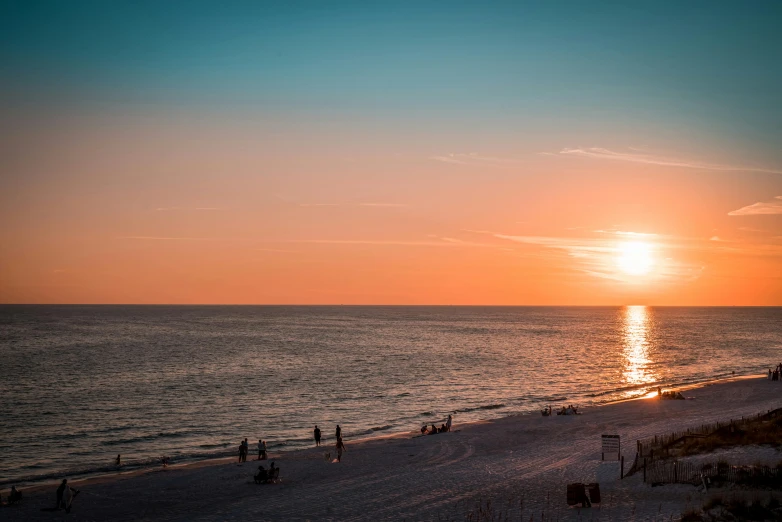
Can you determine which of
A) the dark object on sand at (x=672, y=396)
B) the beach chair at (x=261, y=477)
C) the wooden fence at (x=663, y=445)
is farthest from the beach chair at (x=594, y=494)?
the dark object on sand at (x=672, y=396)

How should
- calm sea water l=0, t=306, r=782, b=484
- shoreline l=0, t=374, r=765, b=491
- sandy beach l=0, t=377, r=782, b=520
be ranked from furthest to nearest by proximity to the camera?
calm sea water l=0, t=306, r=782, b=484, shoreline l=0, t=374, r=765, b=491, sandy beach l=0, t=377, r=782, b=520

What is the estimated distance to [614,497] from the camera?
79.3 ft

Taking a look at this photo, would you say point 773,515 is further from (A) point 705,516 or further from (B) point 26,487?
(B) point 26,487

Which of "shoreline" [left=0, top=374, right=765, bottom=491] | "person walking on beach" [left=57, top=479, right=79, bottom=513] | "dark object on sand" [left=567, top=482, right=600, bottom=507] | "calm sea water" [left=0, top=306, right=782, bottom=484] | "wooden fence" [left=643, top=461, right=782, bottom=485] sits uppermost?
"wooden fence" [left=643, top=461, right=782, bottom=485]

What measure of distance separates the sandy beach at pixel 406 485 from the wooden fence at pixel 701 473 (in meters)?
0.69

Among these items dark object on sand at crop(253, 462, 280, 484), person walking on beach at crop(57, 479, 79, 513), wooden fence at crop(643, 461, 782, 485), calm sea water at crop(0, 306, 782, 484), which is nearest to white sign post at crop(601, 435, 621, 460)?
wooden fence at crop(643, 461, 782, 485)

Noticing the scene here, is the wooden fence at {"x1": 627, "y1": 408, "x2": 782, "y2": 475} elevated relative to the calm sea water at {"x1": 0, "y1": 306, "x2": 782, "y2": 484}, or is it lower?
elevated

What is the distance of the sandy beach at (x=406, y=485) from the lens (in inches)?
949

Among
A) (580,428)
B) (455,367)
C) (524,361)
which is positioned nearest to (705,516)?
(580,428)

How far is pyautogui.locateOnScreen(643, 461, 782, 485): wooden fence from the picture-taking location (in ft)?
72.8

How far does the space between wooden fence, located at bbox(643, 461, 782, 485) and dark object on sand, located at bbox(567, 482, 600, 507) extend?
335cm

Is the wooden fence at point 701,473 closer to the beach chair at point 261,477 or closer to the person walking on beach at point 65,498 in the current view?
the beach chair at point 261,477

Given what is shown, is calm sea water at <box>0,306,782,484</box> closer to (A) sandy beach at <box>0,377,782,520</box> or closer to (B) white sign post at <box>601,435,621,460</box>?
(A) sandy beach at <box>0,377,782,520</box>

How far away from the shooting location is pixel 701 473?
23.9 metres
